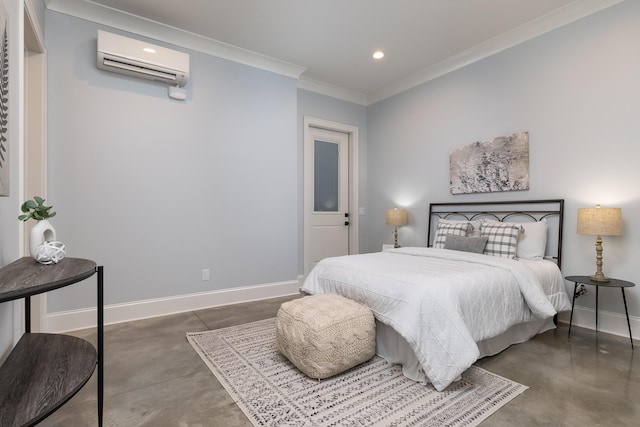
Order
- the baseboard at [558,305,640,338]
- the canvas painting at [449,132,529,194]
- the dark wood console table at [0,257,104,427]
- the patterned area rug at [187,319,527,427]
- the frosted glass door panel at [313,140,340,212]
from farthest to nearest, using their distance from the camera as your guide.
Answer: the frosted glass door panel at [313,140,340,212] < the canvas painting at [449,132,529,194] < the baseboard at [558,305,640,338] < the patterned area rug at [187,319,527,427] < the dark wood console table at [0,257,104,427]

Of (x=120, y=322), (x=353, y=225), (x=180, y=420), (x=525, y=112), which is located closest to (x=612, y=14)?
(x=525, y=112)

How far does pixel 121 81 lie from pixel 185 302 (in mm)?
2210

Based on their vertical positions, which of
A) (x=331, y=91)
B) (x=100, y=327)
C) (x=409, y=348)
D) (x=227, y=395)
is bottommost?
(x=227, y=395)

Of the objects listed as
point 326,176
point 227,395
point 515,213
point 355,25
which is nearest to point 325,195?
point 326,176

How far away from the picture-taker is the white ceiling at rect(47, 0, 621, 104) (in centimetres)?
281

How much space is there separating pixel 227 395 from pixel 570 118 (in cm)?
355

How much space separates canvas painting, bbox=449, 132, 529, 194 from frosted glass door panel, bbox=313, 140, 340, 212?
1667 mm

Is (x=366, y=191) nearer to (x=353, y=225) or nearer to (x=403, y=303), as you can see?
(x=353, y=225)

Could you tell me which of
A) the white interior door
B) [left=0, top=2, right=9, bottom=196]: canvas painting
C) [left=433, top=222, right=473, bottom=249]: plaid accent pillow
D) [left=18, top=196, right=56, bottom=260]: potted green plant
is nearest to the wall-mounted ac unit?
[left=0, top=2, right=9, bottom=196]: canvas painting

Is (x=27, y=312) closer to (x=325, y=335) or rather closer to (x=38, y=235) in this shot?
(x=38, y=235)

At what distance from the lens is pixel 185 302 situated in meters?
3.31

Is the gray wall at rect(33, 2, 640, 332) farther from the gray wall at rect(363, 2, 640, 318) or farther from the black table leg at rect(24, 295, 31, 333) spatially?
the black table leg at rect(24, 295, 31, 333)

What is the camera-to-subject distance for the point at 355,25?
3.14m

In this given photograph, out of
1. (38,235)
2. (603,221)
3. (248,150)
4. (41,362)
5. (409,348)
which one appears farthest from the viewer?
(248,150)
